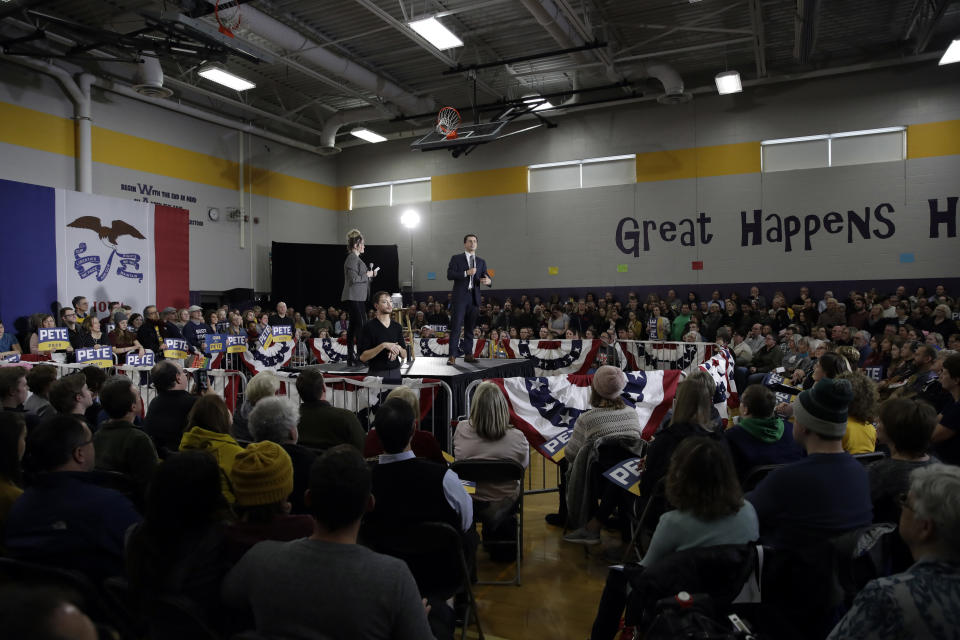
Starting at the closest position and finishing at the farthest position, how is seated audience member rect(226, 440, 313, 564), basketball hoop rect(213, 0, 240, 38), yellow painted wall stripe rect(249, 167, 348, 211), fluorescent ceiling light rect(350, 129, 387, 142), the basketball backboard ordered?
seated audience member rect(226, 440, 313, 564) → basketball hoop rect(213, 0, 240, 38) → the basketball backboard → fluorescent ceiling light rect(350, 129, 387, 142) → yellow painted wall stripe rect(249, 167, 348, 211)

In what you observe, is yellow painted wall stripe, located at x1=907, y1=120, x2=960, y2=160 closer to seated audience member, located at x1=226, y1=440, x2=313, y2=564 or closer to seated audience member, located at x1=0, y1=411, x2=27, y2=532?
seated audience member, located at x1=226, y1=440, x2=313, y2=564

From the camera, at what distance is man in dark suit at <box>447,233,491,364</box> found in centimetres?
700

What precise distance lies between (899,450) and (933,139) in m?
13.1

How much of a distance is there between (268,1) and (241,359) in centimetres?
616

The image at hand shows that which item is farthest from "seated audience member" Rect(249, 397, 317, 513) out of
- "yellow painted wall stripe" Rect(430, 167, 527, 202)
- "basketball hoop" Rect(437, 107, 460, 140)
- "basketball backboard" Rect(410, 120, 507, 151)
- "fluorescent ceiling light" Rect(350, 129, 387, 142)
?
"yellow painted wall stripe" Rect(430, 167, 527, 202)

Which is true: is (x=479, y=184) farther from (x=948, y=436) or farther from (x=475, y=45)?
(x=948, y=436)

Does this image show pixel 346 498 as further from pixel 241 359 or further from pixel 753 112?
pixel 753 112

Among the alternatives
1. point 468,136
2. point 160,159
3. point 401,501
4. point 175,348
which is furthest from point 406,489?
point 160,159

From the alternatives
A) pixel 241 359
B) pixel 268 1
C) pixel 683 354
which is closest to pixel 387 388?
pixel 241 359

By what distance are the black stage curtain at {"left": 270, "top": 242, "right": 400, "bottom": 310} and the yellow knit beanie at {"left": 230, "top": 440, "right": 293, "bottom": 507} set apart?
1469 centimetres

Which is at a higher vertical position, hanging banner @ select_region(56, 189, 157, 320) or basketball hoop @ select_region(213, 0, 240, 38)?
basketball hoop @ select_region(213, 0, 240, 38)

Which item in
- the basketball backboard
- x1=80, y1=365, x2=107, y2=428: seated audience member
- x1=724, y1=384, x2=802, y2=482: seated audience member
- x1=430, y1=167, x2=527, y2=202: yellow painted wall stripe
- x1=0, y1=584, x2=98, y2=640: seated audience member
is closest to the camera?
x1=0, y1=584, x2=98, y2=640: seated audience member

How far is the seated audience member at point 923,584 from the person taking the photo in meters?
1.25

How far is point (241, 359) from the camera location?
32.5 feet
